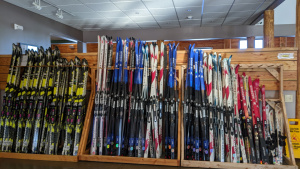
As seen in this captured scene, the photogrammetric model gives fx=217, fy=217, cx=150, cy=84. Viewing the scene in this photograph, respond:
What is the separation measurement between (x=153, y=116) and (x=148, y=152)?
492 mm

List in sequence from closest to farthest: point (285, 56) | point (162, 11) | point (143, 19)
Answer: point (285, 56) < point (162, 11) < point (143, 19)

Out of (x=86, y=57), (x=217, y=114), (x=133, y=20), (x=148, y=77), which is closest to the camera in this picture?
(x=217, y=114)

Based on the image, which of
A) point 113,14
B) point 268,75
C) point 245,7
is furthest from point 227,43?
point 268,75

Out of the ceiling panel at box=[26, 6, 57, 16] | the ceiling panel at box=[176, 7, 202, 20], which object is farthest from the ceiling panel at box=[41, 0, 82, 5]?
the ceiling panel at box=[176, 7, 202, 20]

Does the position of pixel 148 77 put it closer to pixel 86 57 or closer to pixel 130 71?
pixel 130 71

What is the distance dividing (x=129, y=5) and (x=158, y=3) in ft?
2.50

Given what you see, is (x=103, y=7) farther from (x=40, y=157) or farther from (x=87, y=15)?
(x=40, y=157)

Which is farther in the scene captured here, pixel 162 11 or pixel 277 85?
pixel 162 11

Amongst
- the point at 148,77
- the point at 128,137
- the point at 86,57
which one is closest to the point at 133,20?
the point at 86,57

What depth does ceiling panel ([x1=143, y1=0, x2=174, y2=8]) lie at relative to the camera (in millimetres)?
5364

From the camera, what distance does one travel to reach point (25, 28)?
5816 millimetres

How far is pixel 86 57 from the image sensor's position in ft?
11.0

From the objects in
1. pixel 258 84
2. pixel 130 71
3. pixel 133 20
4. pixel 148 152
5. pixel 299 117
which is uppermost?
pixel 133 20

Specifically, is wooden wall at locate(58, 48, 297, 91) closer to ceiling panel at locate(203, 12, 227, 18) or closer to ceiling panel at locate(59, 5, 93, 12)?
ceiling panel at locate(203, 12, 227, 18)
